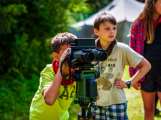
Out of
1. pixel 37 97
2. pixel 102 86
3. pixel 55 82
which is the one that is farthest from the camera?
pixel 102 86

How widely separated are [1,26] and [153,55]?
2.74 meters

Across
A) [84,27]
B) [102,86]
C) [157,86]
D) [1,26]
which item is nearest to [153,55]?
[157,86]

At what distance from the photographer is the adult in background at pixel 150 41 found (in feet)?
8.64

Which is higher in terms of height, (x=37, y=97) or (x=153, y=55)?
(x=153, y=55)

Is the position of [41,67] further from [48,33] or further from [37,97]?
[37,97]

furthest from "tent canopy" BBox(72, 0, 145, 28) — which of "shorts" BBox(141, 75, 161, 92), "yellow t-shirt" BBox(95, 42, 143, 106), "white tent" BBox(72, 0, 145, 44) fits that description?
"yellow t-shirt" BBox(95, 42, 143, 106)

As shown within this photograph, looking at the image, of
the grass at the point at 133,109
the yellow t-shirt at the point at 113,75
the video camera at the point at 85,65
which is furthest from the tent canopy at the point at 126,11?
the video camera at the point at 85,65

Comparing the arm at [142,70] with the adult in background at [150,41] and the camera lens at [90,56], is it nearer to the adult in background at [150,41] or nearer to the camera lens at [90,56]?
the adult in background at [150,41]

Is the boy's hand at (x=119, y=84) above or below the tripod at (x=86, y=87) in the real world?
below

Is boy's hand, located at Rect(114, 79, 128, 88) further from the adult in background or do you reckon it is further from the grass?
the grass

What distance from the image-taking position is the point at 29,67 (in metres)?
5.07

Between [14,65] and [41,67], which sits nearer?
[14,65]

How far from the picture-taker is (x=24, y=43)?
4465mm

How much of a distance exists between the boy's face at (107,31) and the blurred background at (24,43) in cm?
217
